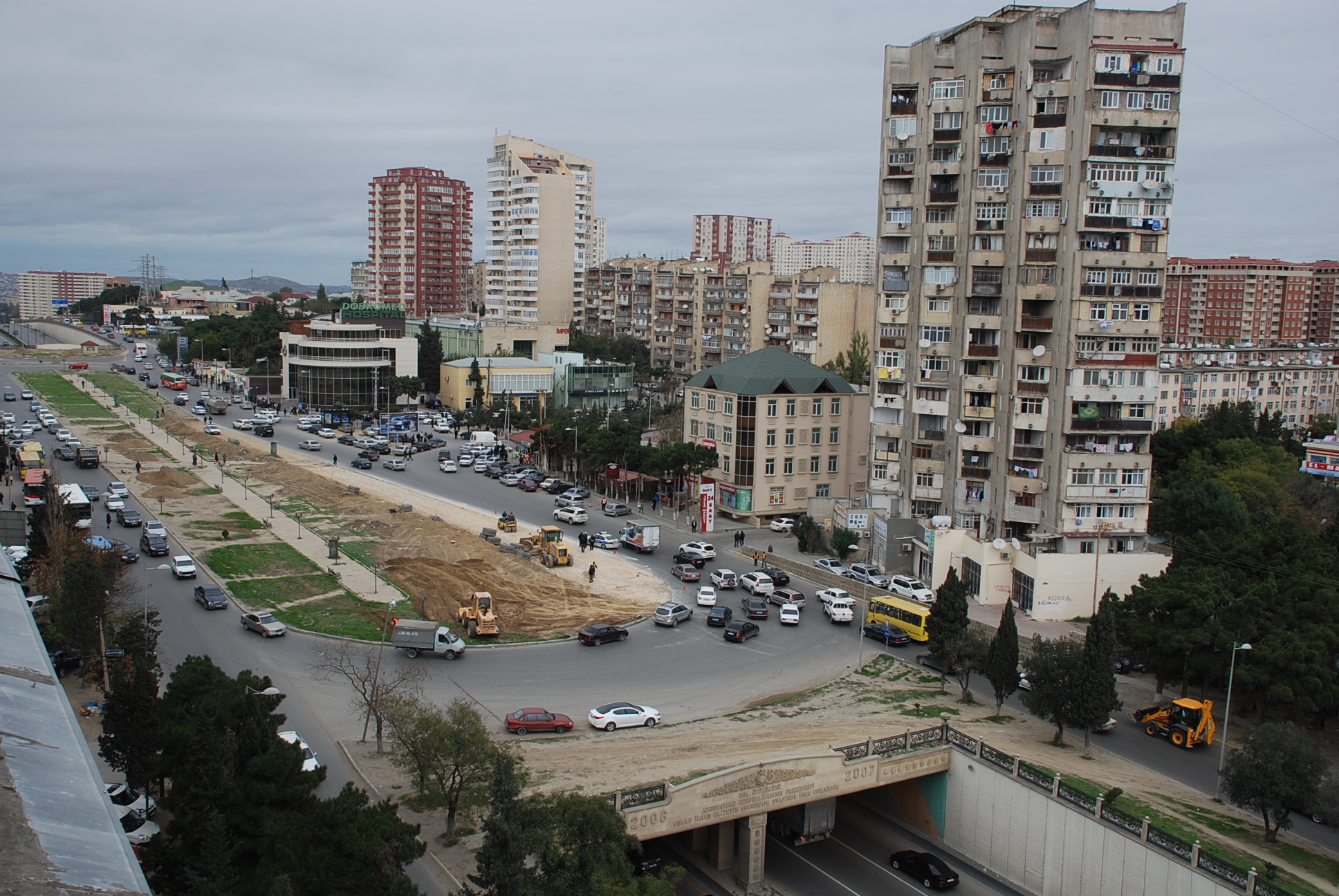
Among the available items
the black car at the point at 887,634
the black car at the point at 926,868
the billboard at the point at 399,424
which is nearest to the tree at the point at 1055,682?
the black car at the point at 926,868

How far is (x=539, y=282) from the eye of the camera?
14888cm

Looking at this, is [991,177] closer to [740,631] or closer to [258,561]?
[740,631]

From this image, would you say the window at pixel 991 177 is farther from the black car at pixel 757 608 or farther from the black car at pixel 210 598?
the black car at pixel 210 598

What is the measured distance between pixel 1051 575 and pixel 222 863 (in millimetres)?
38792

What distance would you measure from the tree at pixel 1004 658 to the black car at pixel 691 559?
2068cm

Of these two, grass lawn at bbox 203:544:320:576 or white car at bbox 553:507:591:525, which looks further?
white car at bbox 553:507:591:525

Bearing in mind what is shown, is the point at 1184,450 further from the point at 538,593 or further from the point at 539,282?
the point at 539,282

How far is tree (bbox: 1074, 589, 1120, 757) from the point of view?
34125 millimetres

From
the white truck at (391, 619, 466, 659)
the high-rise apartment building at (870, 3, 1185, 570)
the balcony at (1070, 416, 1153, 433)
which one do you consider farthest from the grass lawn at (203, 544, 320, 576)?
the balcony at (1070, 416, 1153, 433)

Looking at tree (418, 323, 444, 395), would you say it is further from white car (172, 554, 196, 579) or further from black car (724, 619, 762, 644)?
black car (724, 619, 762, 644)

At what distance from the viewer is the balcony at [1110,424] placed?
51281 mm

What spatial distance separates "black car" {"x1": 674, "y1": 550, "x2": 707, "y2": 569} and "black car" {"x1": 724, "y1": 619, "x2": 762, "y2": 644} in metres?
10.7

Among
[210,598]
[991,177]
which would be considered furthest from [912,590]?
[210,598]

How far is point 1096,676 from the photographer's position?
34219 millimetres
